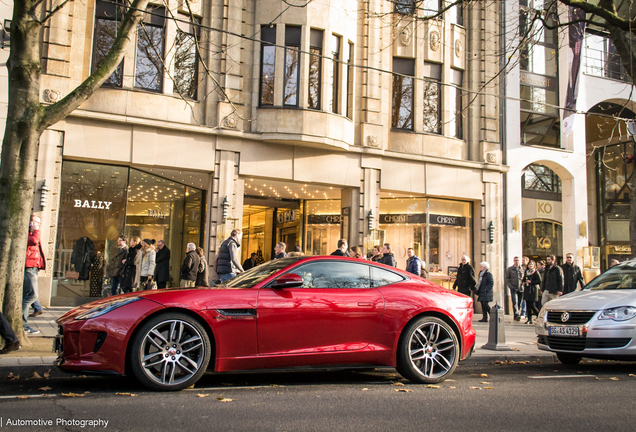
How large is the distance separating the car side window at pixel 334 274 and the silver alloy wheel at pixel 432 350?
822 millimetres

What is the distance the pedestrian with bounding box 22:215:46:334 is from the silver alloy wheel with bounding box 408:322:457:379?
6.35 meters

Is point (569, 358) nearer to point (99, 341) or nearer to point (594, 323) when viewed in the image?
point (594, 323)

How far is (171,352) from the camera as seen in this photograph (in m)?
5.46

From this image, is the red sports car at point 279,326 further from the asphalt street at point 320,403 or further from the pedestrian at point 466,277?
the pedestrian at point 466,277

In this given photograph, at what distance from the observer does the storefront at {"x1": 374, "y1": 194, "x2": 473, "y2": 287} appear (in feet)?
62.8

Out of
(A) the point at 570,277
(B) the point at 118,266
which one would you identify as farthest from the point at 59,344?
(A) the point at 570,277

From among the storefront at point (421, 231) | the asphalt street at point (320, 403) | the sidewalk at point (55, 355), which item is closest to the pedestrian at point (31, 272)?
the sidewalk at point (55, 355)

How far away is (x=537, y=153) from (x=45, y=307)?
17042mm

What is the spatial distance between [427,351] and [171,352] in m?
2.86

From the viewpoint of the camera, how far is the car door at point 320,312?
5785 millimetres

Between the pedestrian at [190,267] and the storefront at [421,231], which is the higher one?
the storefront at [421,231]

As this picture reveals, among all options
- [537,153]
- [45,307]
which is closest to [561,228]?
[537,153]

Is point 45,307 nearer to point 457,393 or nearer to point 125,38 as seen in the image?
point 125,38

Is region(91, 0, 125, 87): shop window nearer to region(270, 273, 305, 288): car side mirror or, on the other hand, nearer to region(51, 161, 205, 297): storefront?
region(51, 161, 205, 297): storefront
